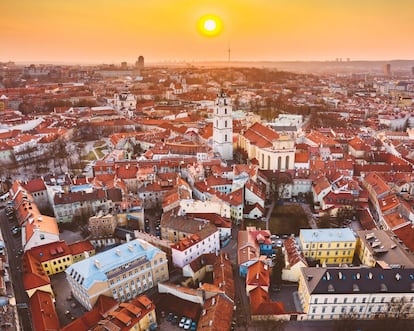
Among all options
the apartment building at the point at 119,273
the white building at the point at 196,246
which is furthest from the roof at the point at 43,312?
the white building at the point at 196,246

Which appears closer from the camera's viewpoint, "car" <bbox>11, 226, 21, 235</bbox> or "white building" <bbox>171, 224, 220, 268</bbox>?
"white building" <bbox>171, 224, 220, 268</bbox>

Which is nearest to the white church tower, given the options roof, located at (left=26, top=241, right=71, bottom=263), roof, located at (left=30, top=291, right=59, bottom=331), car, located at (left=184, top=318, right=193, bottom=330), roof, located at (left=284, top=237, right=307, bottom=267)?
roof, located at (left=284, top=237, right=307, bottom=267)

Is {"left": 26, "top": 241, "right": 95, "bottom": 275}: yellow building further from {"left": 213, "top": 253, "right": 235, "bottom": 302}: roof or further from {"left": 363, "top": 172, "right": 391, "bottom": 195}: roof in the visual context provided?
{"left": 363, "top": 172, "right": 391, "bottom": 195}: roof

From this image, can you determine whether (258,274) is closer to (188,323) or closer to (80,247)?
(188,323)

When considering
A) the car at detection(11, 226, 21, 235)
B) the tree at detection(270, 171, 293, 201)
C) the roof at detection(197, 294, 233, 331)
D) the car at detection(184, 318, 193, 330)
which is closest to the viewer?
the roof at detection(197, 294, 233, 331)

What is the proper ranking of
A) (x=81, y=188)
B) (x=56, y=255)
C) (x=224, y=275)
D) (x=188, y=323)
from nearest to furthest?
(x=188, y=323) → (x=224, y=275) → (x=56, y=255) → (x=81, y=188)

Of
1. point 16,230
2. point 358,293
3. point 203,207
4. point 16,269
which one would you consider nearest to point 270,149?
point 203,207
